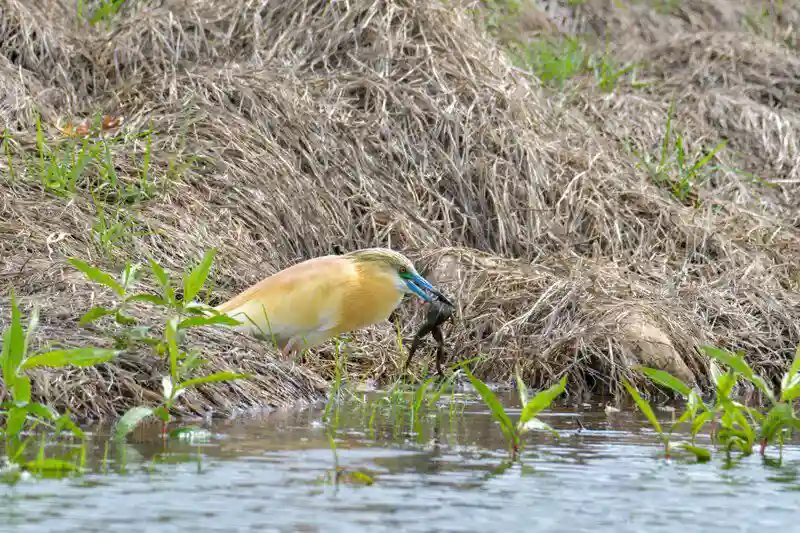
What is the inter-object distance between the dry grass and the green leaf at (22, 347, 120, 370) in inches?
51.8

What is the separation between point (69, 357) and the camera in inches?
167

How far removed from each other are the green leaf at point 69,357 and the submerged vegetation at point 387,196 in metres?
0.46

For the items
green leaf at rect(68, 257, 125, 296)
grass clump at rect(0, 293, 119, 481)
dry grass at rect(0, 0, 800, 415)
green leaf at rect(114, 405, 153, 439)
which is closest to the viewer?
grass clump at rect(0, 293, 119, 481)

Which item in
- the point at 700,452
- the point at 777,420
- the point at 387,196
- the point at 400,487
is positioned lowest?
the point at 400,487

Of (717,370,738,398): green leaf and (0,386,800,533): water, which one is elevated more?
(717,370,738,398): green leaf

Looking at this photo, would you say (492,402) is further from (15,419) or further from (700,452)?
(15,419)

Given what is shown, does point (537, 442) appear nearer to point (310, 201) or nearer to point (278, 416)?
point (278, 416)

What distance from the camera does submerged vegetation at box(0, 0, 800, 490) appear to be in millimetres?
5836

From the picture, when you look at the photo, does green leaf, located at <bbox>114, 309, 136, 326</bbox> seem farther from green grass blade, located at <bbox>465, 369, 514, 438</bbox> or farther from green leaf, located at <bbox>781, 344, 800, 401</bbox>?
green leaf, located at <bbox>781, 344, 800, 401</bbox>

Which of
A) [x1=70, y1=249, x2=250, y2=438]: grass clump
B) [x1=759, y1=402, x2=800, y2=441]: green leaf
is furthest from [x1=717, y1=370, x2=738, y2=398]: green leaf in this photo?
[x1=70, y1=249, x2=250, y2=438]: grass clump

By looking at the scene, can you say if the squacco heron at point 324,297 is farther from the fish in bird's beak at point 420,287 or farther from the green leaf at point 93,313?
the green leaf at point 93,313

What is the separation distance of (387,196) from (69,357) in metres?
4.00

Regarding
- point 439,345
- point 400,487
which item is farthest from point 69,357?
point 439,345

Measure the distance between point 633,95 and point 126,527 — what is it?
7.51 metres
